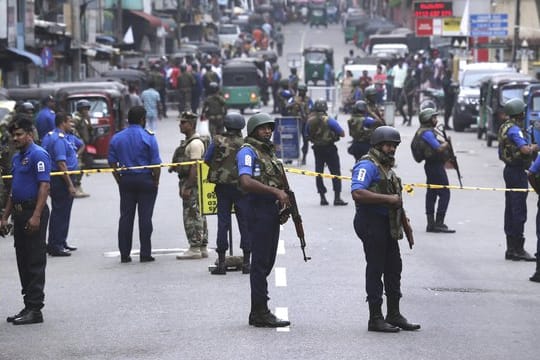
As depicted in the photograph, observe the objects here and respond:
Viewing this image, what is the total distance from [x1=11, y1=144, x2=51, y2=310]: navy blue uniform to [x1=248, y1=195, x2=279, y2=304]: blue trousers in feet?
5.91

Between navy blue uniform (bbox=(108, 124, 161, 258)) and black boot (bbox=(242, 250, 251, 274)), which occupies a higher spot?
navy blue uniform (bbox=(108, 124, 161, 258))

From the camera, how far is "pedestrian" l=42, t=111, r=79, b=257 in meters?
16.6

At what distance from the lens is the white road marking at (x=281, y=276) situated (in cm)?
1369

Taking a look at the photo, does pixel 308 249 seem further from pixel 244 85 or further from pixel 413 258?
pixel 244 85

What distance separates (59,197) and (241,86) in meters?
33.1

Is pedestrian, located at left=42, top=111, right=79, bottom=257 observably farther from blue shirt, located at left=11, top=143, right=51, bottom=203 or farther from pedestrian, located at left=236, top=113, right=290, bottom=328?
pedestrian, located at left=236, top=113, right=290, bottom=328

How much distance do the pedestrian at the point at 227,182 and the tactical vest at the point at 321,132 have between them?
24.2ft

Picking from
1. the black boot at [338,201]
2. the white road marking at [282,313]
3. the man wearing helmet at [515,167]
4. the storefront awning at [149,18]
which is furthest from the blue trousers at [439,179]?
the storefront awning at [149,18]

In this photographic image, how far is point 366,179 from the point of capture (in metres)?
11.0

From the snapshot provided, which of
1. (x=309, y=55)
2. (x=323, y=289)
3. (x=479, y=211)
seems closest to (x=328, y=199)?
(x=479, y=211)

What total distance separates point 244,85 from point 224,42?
45.1 metres

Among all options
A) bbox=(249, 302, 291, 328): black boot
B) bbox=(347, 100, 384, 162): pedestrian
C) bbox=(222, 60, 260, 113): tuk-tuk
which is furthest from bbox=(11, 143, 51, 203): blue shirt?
bbox=(222, 60, 260, 113): tuk-tuk

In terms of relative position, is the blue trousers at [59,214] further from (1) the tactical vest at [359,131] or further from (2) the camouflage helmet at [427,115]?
(1) the tactical vest at [359,131]

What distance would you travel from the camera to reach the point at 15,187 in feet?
39.1
